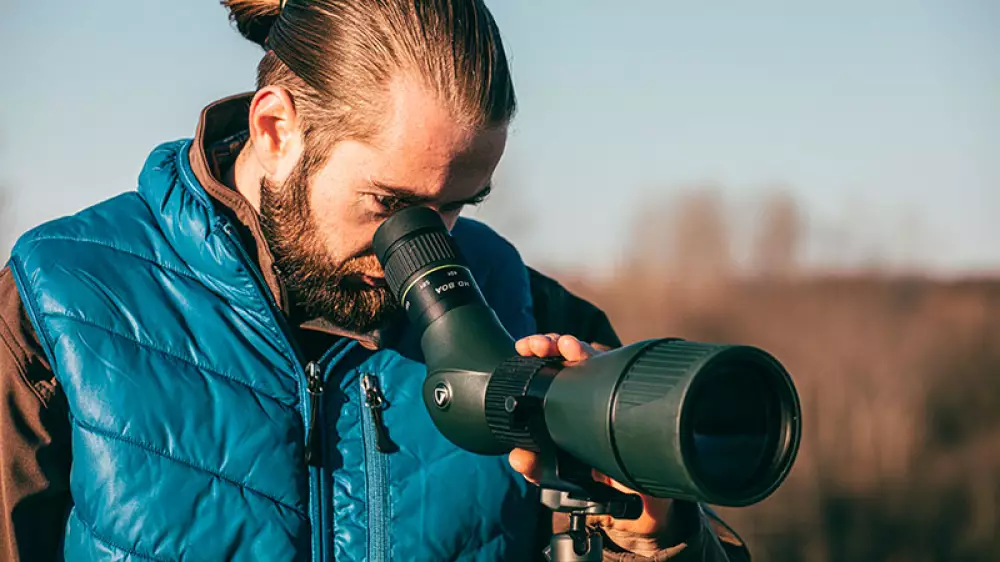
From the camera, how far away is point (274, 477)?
59.9 inches

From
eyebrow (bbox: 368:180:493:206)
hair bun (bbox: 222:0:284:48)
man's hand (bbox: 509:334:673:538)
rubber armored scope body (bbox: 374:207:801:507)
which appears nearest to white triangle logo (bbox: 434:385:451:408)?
rubber armored scope body (bbox: 374:207:801:507)

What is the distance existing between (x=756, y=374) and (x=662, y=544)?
44cm

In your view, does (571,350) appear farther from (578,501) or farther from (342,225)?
(342,225)

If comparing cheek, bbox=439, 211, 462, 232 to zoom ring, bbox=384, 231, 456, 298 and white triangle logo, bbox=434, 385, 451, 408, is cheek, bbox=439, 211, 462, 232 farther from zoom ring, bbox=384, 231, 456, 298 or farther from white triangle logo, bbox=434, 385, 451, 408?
white triangle logo, bbox=434, 385, 451, 408

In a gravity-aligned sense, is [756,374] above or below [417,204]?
below

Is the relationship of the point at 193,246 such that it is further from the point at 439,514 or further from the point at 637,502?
the point at 637,502

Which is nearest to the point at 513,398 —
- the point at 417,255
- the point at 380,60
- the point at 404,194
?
the point at 417,255

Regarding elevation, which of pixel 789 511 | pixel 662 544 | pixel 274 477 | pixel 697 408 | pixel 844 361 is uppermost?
pixel 697 408

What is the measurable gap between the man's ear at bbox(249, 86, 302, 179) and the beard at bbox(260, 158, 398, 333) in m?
0.04

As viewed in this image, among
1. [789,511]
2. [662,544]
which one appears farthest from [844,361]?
[662,544]

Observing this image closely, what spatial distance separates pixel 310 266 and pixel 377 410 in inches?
10.0

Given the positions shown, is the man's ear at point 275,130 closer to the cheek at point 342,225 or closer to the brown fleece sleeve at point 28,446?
the cheek at point 342,225

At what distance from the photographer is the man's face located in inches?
63.7

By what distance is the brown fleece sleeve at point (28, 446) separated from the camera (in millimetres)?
1475
